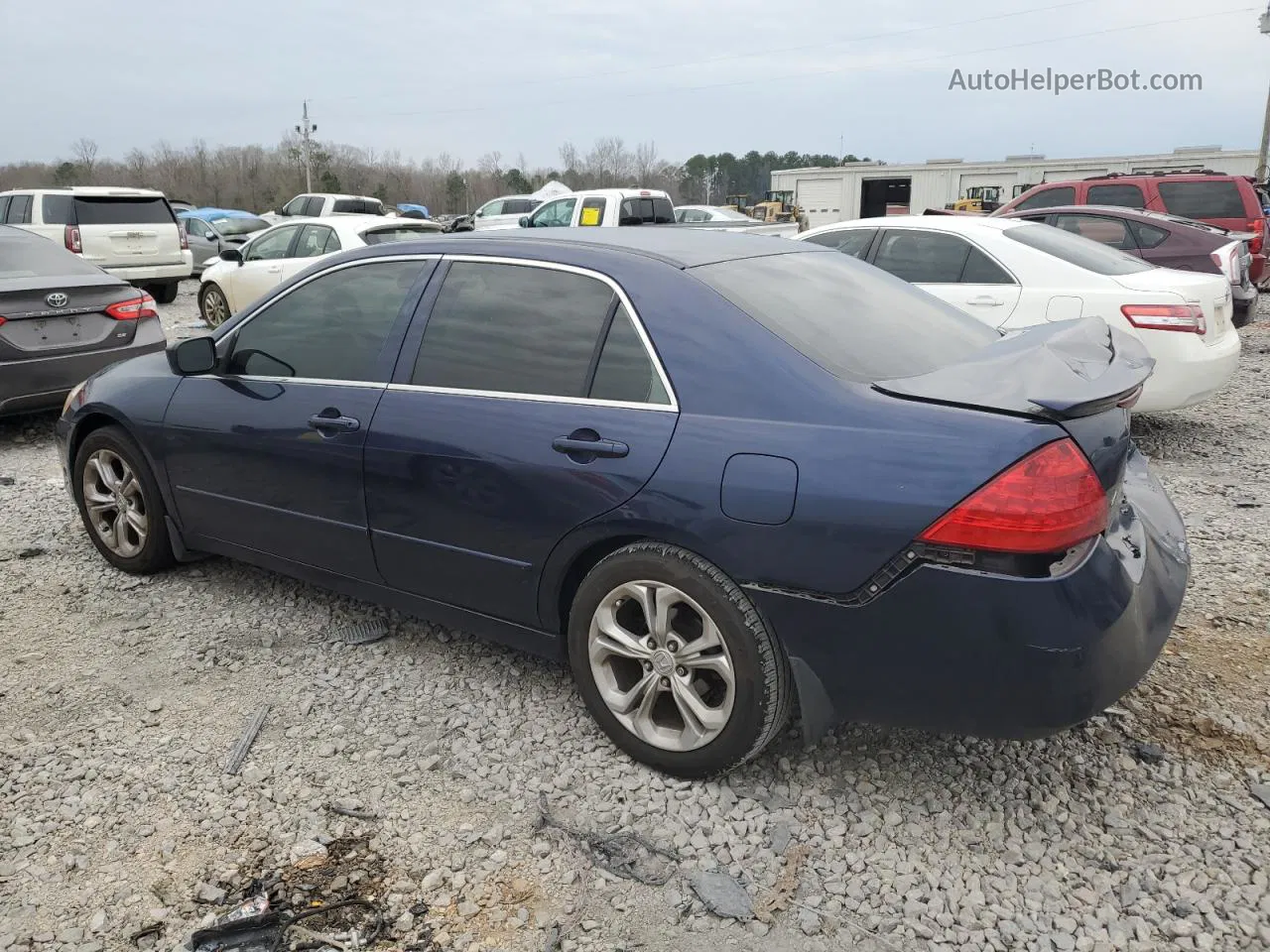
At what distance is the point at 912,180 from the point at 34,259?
47218mm

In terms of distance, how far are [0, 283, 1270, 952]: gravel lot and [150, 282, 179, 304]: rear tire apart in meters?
13.5

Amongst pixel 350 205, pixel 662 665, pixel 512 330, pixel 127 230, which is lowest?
pixel 662 665

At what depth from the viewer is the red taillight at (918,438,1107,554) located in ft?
7.47

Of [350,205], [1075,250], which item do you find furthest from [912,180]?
[1075,250]

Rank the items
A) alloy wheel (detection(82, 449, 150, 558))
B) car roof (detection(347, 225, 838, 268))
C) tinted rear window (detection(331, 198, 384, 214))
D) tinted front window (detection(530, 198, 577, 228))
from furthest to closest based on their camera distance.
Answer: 1. tinted rear window (detection(331, 198, 384, 214))
2. tinted front window (detection(530, 198, 577, 228))
3. alloy wheel (detection(82, 449, 150, 558))
4. car roof (detection(347, 225, 838, 268))

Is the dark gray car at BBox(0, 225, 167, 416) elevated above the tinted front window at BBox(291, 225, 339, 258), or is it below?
below

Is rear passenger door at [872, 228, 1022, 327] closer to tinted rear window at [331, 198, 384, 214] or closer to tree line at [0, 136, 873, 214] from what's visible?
tinted rear window at [331, 198, 384, 214]

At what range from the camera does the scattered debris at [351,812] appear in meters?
2.78

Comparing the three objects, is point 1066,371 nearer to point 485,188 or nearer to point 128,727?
point 128,727

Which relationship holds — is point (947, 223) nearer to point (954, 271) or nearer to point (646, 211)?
point (954, 271)

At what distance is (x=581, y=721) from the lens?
3262 mm

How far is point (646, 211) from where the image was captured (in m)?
14.4

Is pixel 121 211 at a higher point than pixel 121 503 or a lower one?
higher

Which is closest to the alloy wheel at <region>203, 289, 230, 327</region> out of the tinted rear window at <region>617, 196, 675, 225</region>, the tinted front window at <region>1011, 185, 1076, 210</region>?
the tinted rear window at <region>617, 196, 675, 225</region>
